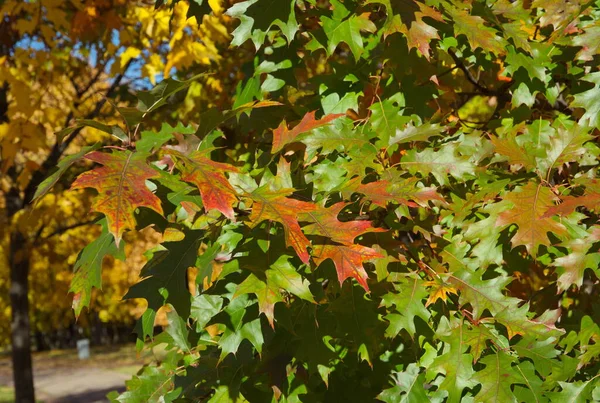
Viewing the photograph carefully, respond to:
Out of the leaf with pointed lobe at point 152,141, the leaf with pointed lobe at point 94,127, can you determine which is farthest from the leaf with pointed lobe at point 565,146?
the leaf with pointed lobe at point 94,127

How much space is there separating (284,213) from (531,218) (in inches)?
26.3

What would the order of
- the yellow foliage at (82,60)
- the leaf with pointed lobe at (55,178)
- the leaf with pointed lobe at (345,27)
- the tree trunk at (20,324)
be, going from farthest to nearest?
the tree trunk at (20,324), the yellow foliage at (82,60), the leaf with pointed lobe at (345,27), the leaf with pointed lobe at (55,178)

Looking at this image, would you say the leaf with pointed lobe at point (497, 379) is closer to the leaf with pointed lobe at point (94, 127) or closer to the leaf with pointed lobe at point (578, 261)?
the leaf with pointed lobe at point (578, 261)

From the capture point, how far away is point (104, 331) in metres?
37.9

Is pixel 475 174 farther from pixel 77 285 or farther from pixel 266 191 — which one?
pixel 77 285

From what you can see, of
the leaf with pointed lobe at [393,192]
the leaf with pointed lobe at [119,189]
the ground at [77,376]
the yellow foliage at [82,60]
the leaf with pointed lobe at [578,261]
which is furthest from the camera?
the ground at [77,376]

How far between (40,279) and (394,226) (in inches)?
660

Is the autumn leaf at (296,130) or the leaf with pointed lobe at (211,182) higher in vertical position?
the autumn leaf at (296,130)

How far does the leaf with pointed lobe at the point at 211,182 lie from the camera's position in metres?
1.40

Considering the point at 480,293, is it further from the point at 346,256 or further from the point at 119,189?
the point at 119,189

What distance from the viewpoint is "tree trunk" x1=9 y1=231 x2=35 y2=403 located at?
22.6 feet

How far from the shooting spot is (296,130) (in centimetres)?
182

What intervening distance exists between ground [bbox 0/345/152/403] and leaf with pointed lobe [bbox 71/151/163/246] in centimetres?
1004

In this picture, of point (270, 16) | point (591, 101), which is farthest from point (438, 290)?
point (270, 16)
